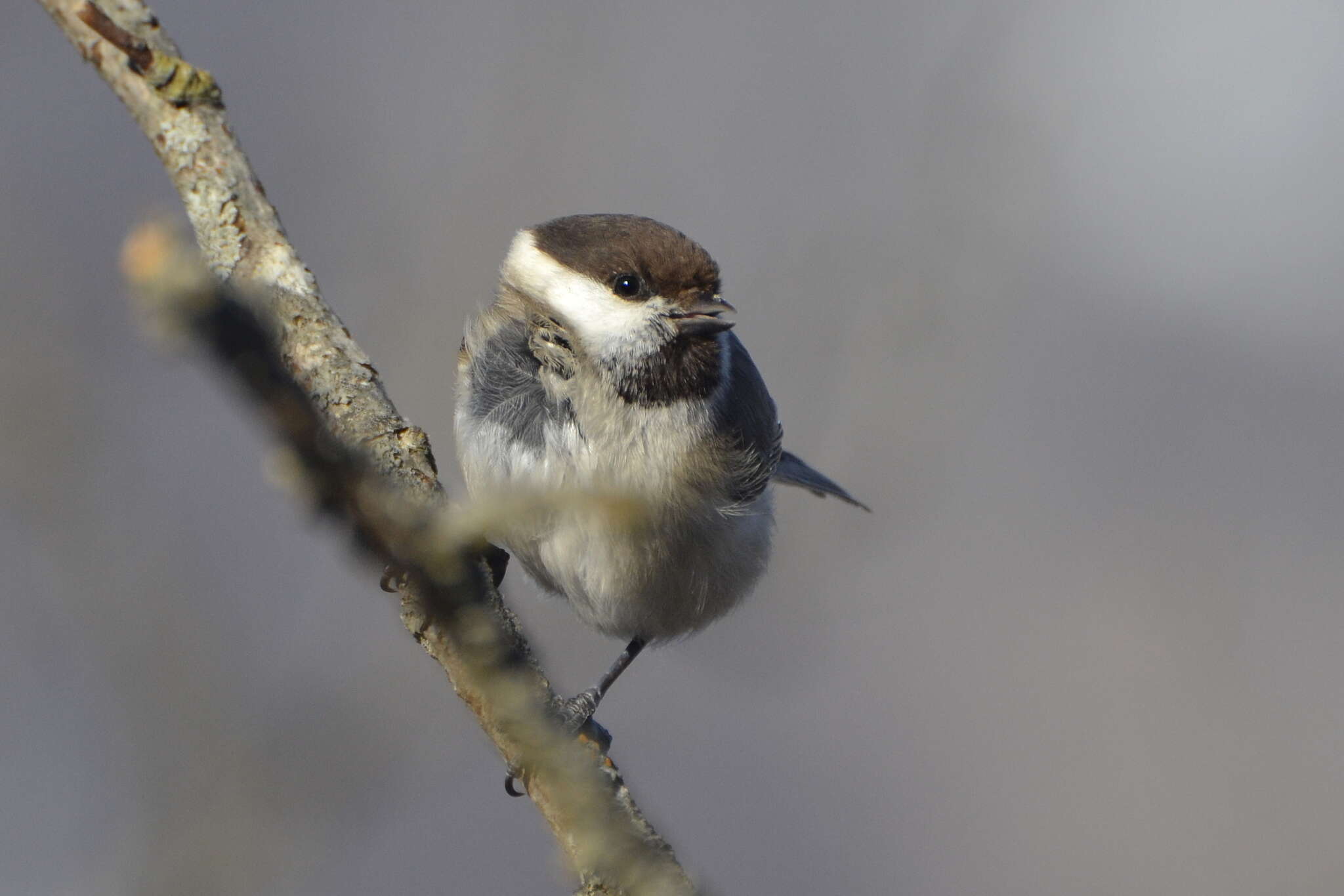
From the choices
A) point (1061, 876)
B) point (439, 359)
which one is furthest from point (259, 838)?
point (1061, 876)

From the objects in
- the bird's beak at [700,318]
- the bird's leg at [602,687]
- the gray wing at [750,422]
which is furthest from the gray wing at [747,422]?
the bird's leg at [602,687]

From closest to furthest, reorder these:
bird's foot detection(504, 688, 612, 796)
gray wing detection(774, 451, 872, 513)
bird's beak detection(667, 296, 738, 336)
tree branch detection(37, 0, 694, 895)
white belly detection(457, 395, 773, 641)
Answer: tree branch detection(37, 0, 694, 895), bird's foot detection(504, 688, 612, 796), white belly detection(457, 395, 773, 641), bird's beak detection(667, 296, 738, 336), gray wing detection(774, 451, 872, 513)

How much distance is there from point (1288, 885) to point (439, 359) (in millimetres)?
3486

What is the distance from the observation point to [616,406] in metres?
2.09

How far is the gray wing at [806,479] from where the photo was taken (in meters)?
2.94

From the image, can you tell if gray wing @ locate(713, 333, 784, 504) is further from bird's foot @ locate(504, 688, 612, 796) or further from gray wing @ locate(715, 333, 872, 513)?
bird's foot @ locate(504, 688, 612, 796)

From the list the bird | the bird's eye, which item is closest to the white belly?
the bird

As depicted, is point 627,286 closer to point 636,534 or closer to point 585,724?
point 636,534

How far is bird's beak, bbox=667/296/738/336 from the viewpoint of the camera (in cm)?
216

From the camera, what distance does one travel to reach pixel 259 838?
62.3 inches

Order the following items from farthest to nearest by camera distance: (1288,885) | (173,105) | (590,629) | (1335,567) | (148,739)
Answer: (1335,567) < (1288,885) < (590,629) < (148,739) < (173,105)

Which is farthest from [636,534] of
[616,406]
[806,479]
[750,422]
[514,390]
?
[806,479]

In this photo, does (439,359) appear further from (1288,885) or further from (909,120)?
(1288,885)

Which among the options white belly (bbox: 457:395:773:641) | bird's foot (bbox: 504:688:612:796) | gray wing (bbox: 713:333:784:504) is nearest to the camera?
bird's foot (bbox: 504:688:612:796)
